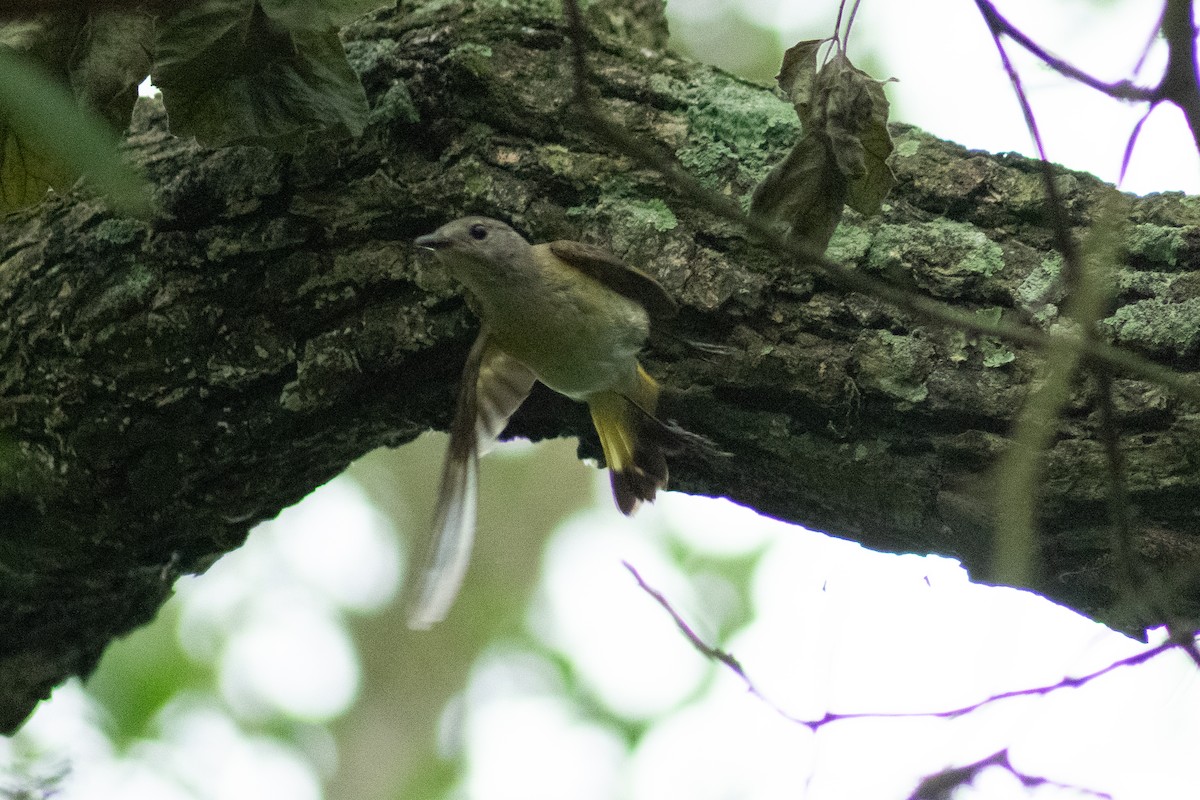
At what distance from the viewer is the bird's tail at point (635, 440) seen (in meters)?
2.50

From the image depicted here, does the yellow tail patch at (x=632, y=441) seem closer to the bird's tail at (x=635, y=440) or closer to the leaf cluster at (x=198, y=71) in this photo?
the bird's tail at (x=635, y=440)

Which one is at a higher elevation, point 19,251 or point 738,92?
point 738,92

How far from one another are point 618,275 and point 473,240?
339 mm

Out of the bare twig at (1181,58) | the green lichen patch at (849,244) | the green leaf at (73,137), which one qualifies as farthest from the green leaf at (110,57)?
the bare twig at (1181,58)

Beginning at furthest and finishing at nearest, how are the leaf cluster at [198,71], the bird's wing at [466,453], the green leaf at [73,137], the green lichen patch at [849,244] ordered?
the green lichen patch at [849,244], the bird's wing at [466,453], the leaf cluster at [198,71], the green leaf at [73,137]

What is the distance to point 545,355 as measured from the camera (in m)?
2.65

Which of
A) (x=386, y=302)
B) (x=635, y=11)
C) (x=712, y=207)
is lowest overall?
(x=712, y=207)

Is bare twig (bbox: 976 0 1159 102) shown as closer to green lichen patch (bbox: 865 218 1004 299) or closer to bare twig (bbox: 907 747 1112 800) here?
bare twig (bbox: 907 747 1112 800)

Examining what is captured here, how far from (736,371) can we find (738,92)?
30.7 inches

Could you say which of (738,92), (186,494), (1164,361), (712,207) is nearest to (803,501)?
(1164,361)

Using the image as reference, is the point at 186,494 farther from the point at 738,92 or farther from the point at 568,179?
the point at 738,92

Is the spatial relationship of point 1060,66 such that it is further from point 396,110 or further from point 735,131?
point 396,110

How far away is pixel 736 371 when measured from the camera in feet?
7.59

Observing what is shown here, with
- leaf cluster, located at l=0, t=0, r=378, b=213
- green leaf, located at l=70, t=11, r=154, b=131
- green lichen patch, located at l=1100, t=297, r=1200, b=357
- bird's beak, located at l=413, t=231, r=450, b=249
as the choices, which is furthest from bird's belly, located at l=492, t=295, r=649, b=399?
green lichen patch, located at l=1100, t=297, r=1200, b=357
